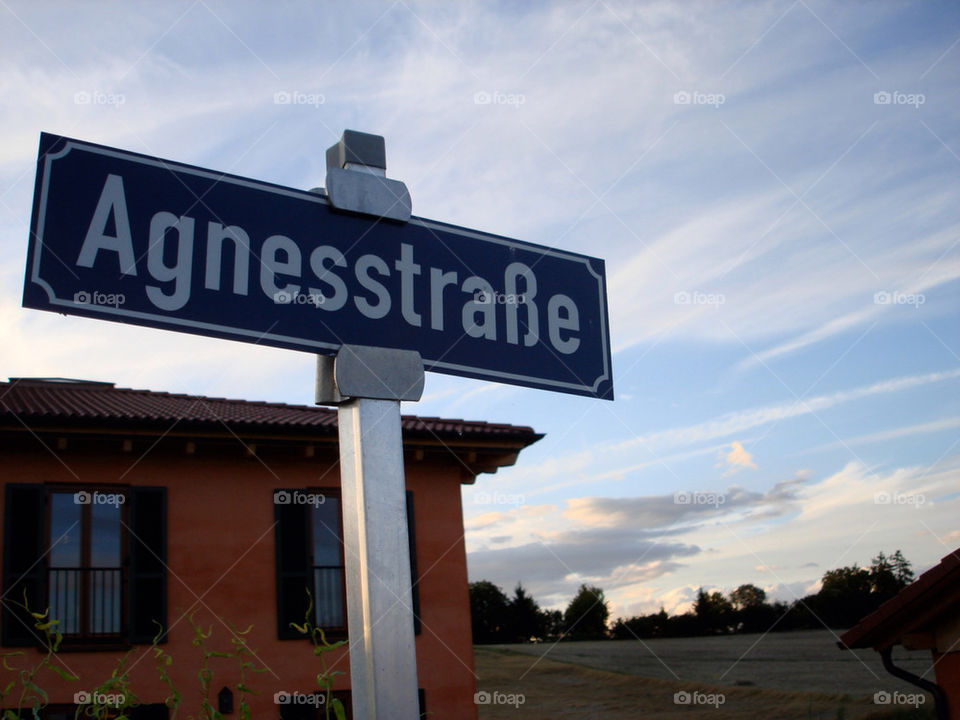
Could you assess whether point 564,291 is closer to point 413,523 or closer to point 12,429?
point 12,429

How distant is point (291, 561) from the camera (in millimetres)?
11766

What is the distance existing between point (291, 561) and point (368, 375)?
34.7ft

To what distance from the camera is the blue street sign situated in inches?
65.2

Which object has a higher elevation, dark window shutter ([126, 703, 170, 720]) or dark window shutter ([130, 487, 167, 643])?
dark window shutter ([130, 487, 167, 643])

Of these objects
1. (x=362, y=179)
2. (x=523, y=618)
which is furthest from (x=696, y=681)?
(x=362, y=179)

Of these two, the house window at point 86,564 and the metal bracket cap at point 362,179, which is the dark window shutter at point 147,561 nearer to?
the house window at point 86,564

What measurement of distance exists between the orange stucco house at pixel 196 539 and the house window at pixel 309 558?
0.02 meters

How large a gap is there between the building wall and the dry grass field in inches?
223

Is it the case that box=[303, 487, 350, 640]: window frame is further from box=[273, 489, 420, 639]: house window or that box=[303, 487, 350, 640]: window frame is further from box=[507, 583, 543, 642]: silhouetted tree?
box=[507, 583, 543, 642]: silhouetted tree

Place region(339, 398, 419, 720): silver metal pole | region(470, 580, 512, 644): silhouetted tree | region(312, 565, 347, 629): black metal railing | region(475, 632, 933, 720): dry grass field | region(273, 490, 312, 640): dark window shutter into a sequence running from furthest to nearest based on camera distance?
region(470, 580, 512, 644): silhouetted tree → region(475, 632, 933, 720): dry grass field → region(312, 565, 347, 629): black metal railing → region(273, 490, 312, 640): dark window shutter → region(339, 398, 419, 720): silver metal pole

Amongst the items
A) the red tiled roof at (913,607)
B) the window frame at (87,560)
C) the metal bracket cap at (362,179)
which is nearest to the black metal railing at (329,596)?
the window frame at (87,560)

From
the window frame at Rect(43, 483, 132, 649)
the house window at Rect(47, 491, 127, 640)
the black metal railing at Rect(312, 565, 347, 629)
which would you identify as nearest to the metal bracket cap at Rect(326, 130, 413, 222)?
the window frame at Rect(43, 483, 132, 649)

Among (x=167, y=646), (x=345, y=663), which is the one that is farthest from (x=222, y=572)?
(x=345, y=663)

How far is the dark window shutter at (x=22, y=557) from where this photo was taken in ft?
33.4
